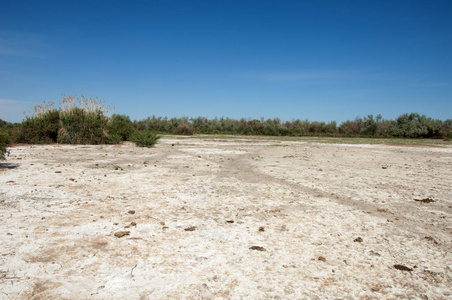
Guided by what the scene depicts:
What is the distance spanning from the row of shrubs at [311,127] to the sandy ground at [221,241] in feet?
127

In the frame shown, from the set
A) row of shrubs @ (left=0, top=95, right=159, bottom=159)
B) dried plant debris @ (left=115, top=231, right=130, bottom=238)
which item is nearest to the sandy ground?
dried plant debris @ (left=115, top=231, right=130, bottom=238)

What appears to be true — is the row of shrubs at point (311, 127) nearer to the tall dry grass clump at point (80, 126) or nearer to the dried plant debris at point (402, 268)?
the tall dry grass clump at point (80, 126)

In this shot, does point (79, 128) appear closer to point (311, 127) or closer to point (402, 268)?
point (402, 268)

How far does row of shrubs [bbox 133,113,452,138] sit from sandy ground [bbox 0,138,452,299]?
38764 millimetres

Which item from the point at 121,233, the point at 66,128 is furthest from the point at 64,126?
the point at 121,233

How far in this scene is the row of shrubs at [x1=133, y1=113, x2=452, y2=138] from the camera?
4131 centimetres

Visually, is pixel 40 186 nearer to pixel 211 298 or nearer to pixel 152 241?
pixel 152 241

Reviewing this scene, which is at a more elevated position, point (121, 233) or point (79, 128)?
point (79, 128)

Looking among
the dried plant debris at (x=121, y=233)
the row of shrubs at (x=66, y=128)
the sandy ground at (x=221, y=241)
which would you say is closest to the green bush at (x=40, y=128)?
the row of shrubs at (x=66, y=128)

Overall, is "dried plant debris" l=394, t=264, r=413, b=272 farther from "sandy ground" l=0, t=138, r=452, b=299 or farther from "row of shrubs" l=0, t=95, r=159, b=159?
"row of shrubs" l=0, t=95, r=159, b=159

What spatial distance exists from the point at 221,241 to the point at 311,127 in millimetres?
60869

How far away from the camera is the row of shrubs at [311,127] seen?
1626 inches

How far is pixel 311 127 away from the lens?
6131cm

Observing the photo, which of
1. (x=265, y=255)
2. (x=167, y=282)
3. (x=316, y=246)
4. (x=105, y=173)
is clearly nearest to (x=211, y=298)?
(x=167, y=282)
